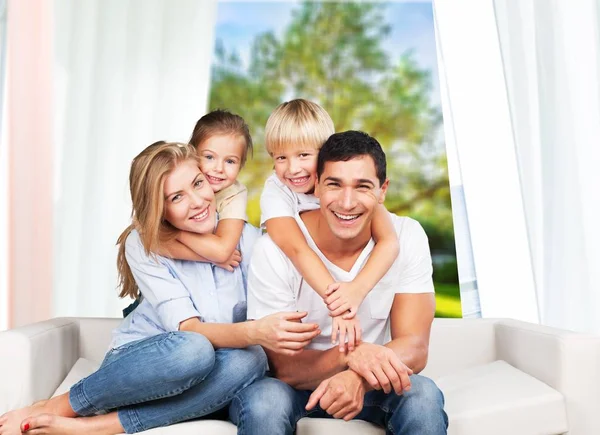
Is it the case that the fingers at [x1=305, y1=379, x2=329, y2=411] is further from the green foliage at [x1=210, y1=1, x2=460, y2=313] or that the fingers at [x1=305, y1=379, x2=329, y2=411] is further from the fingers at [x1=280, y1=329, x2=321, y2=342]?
the green foliage at [x1=210, y1=1, x2=460, y2=313]

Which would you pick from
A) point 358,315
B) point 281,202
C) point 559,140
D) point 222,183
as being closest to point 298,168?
point 281,202

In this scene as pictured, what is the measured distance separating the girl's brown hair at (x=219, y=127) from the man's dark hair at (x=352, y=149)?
33 centimetres

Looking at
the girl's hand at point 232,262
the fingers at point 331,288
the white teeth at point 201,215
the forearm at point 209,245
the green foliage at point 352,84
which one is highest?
the green foliage at point 352,84

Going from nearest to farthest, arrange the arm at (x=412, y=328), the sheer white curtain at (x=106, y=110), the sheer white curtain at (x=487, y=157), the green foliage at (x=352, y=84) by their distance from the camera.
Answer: the arm at (x=412, y=328), the sheer white curtain at (x=487, y=157), the sheer white curtain at (x=106, y=110), the green foliage at (x=352, y=84)

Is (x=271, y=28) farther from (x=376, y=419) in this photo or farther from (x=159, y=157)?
(x=376, y=419)

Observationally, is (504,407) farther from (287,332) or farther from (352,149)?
(352,149)

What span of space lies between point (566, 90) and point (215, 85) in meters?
3.54


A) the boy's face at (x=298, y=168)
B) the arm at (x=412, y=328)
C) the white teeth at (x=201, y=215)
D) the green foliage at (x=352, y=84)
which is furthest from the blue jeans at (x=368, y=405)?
the green foliage at (x=352, y=84)

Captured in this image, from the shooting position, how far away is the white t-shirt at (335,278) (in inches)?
73.2

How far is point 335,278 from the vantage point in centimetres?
189

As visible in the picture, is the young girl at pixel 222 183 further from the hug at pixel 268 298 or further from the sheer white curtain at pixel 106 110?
the sheer white curtain at pixel 106 110

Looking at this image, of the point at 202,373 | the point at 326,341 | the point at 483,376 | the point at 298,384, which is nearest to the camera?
the point at 202,373

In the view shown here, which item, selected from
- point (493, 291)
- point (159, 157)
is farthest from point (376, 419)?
point (493, 291)

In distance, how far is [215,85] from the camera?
6.05 m
